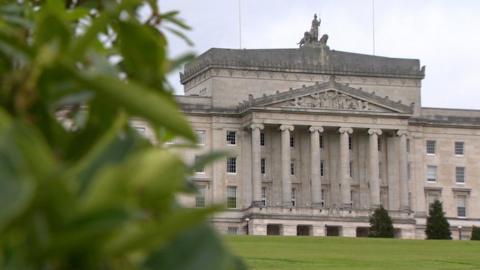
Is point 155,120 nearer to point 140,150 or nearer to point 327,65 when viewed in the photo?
point 140,150

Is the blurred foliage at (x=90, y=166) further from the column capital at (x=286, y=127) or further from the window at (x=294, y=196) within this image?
the window at (x=294, y=196)

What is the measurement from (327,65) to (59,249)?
83.1 m

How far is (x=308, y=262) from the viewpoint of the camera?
100ft

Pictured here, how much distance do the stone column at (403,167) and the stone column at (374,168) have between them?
1.59 metres

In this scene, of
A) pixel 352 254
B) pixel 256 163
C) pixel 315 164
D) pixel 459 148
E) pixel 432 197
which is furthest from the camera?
pixel 459 148

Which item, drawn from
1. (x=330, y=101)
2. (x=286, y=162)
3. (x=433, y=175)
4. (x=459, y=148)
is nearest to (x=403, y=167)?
(x=433, y=175)

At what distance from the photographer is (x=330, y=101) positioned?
79.2 metres

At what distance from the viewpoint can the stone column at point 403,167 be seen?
79250mm

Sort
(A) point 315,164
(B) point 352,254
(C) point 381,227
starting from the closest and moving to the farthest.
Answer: (B) point 352,254
(C) point 381,227
(A) point 315,164

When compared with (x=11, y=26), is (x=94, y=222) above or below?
below

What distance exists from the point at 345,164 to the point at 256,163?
5694 mm

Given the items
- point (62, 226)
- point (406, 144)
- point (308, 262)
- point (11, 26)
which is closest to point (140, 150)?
point (62, 226)

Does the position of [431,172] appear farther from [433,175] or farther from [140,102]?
[140,102]

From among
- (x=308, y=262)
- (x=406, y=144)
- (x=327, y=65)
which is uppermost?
(x=327, y=65)
